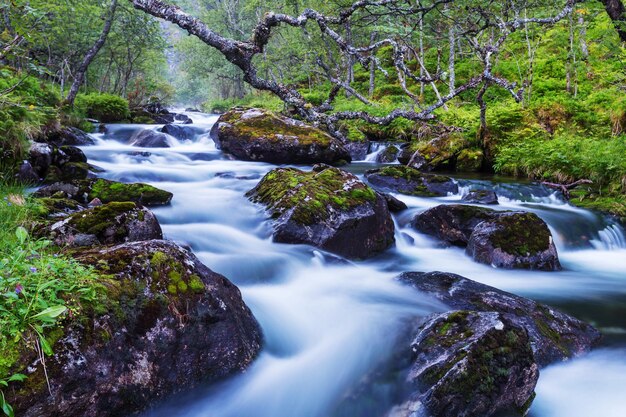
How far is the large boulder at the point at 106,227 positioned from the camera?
4.58 m

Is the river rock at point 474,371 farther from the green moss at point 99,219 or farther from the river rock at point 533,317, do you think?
the green moss at point 99,219

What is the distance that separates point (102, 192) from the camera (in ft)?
24.2

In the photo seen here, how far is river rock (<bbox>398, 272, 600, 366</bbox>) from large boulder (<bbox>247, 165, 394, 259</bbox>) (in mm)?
1880

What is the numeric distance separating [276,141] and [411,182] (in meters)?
4.43

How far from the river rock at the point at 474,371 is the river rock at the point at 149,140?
14.3 meters

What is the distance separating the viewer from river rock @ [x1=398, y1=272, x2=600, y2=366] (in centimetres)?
396

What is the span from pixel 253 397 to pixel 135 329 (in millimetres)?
1099

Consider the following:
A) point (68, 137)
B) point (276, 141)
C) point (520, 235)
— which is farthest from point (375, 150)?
point (68, 137)

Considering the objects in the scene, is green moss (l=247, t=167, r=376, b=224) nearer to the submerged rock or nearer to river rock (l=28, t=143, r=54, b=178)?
the submerged rock

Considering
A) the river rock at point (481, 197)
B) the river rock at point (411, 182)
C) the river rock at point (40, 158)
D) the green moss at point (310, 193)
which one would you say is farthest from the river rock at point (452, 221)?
the river rock at point (40, 158)

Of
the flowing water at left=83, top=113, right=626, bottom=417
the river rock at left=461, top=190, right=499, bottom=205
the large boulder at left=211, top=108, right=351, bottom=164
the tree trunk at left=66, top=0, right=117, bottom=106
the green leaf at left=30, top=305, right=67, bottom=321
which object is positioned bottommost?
the flowing water at left=83, top=113, right=626, bottom=417

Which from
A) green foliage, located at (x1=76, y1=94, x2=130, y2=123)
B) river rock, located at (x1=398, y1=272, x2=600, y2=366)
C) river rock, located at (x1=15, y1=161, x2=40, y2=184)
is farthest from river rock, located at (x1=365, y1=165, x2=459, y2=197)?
green foliage, located at (x1=76, y1=94, x2=130, y2=123)

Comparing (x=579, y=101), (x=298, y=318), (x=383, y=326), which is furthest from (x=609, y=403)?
(x=579, y=101)

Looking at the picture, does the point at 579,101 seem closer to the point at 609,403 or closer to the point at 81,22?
the point at 609,403
